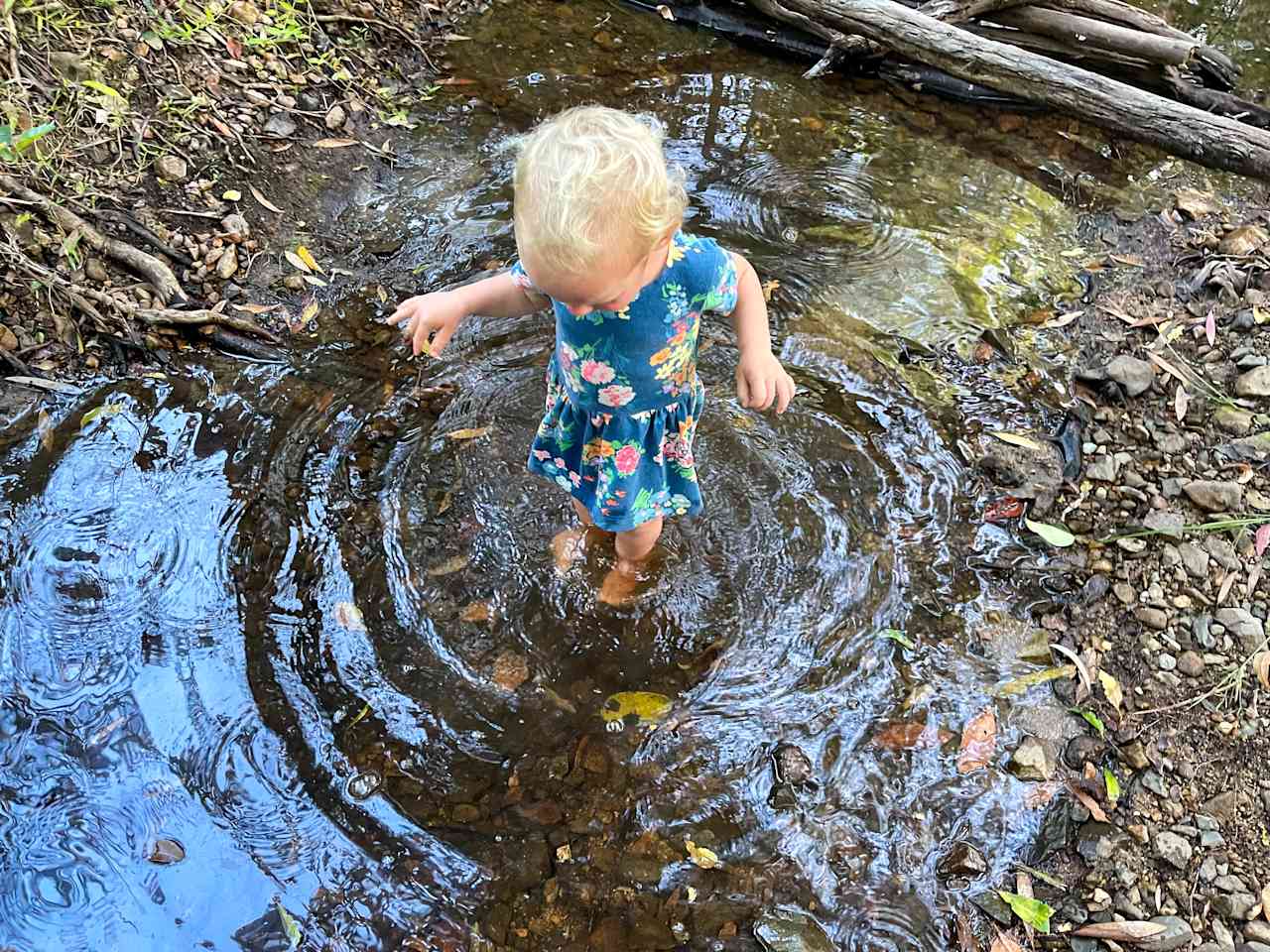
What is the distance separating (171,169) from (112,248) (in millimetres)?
554

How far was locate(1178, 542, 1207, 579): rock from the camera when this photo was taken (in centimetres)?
274

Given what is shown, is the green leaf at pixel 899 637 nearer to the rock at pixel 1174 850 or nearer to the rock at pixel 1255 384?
the rock at pixel 1174 850

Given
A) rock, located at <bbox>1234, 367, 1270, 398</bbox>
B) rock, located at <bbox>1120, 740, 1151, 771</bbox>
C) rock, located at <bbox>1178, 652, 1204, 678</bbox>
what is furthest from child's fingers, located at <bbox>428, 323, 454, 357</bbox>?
rock, located at <bbox>1234, 367, 1270, 398</bbox>

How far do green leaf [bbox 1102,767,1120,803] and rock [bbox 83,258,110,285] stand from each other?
3716 mm

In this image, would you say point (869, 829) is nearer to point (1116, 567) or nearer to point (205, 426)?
point (1116, 567)

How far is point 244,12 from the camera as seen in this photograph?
452 cm

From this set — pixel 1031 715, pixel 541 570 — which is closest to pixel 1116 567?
pixel 1031 715

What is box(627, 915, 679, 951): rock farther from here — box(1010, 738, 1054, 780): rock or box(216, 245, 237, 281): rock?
box(216, 245, 237, 281): rock

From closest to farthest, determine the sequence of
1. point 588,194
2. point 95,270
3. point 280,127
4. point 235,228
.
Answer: point 588,194 < point 95,270 < point 235,228 < point 280,127

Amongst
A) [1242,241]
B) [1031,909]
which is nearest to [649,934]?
[1031,909]

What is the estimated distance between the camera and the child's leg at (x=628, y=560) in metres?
2.63

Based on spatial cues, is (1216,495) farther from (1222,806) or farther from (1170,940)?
(1170,940)

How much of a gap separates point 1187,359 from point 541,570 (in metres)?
2.65

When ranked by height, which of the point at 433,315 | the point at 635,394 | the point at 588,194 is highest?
the point at 588,194
